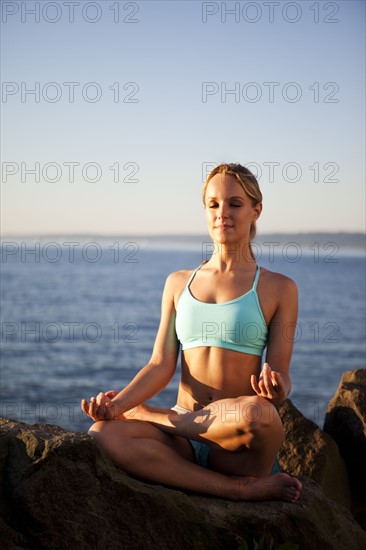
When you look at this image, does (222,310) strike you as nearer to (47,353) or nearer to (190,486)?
(190,486)

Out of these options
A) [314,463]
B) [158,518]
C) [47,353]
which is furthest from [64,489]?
[47,353]

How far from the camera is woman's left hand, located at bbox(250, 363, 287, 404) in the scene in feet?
12.9

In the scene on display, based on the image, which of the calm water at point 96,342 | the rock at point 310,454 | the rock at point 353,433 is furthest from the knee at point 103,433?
the calm water at point 96,342

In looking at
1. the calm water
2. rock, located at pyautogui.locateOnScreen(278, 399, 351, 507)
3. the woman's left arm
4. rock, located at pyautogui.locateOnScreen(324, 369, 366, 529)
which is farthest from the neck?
the calm water

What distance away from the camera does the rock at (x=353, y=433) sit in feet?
21.6

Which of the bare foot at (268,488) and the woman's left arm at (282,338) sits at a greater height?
the woman's left arm at (282,338)

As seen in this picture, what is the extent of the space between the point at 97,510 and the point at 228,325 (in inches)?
50.1

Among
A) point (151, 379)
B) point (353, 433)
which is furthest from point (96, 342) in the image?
point (151, 379)

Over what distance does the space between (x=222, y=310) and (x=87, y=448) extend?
1.15 meters

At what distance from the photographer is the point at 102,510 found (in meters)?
3.76

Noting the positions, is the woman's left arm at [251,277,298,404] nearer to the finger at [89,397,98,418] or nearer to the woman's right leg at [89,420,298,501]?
the woman's right leg at [89,420,298,501]

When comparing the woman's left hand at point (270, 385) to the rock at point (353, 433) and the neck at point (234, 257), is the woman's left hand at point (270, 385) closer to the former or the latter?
the neck at point (234, 257)

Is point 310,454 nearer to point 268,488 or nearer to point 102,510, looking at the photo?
point 268,488

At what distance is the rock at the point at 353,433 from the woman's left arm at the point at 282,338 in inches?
98.7
